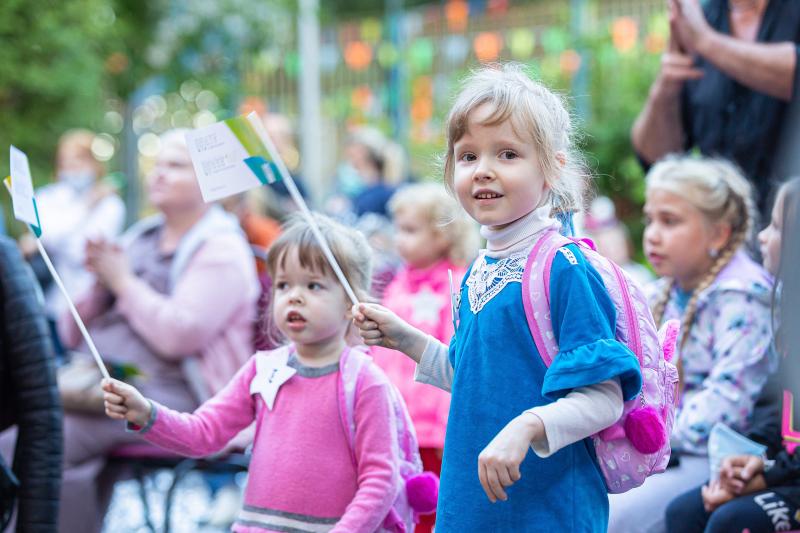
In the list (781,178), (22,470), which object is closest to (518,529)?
(22,470)

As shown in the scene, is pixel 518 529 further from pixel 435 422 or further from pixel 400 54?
pixel 400 54

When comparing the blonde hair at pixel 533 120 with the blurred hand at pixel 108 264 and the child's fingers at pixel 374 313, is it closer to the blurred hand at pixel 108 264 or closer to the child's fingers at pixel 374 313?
the child's fingers at pixel 374 313

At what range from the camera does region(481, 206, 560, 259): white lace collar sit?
189 centimetres

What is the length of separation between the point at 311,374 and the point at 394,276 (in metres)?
1.94

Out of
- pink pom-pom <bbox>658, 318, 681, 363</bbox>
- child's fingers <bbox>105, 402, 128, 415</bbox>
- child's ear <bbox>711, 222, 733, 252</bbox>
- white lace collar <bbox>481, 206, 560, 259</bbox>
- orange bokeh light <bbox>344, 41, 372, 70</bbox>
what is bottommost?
orange bokeh light <bbox>344, 41, 372, 70</bbox>

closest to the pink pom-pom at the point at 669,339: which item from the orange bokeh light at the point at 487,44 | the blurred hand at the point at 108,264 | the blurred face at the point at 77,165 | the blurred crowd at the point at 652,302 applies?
the blurred crowd at the point at 652,302

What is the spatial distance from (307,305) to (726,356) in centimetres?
118

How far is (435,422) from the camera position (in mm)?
3400

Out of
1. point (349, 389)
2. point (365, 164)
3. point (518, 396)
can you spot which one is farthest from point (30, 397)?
point (365, 164)

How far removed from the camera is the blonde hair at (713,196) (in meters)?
2.97

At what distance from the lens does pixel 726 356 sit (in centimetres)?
274

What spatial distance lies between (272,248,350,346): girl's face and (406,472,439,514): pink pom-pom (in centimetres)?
38

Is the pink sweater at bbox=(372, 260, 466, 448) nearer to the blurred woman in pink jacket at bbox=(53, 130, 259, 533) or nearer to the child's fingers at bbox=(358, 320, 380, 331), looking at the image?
the blurred woman in pink jacket at bbox=(53, 130, 259, 533)

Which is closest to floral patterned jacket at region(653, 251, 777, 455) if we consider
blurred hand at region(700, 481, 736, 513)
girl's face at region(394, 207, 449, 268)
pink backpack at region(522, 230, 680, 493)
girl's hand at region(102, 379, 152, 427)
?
blurred hand at region(700, 481, 736, 513)
